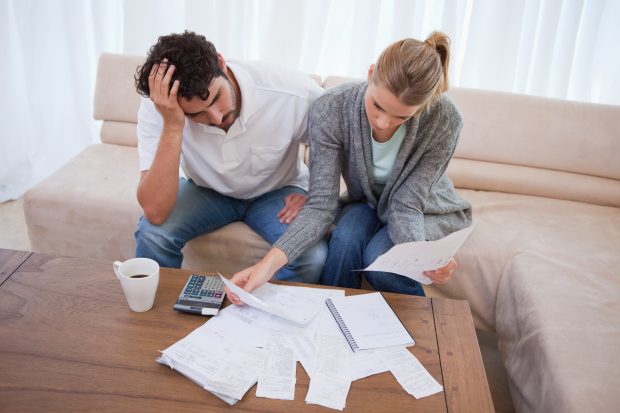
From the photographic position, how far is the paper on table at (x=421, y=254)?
3.37 feet

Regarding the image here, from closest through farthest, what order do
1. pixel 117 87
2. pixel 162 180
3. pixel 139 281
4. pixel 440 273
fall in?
pixel 139 281 → pixel 440 273 → pixel 162 180 → pixel 117 87

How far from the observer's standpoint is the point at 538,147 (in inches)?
70.7

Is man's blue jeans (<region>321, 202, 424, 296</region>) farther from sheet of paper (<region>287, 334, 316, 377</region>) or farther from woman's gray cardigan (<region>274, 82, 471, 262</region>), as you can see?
sheet of paper (<region>287, 334, 316, 377</region>)

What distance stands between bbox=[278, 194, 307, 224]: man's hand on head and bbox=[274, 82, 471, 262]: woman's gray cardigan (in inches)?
4.6

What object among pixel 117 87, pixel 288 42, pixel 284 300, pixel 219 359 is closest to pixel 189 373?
pixel 219 359

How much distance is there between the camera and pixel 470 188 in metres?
1.86

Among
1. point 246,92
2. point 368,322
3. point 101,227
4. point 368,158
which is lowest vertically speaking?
point 101,227

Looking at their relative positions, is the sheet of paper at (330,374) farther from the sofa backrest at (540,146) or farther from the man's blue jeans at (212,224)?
the sofa backrest at (540,146)

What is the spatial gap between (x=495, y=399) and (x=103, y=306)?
107 cm

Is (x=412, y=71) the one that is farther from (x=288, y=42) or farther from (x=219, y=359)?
(x=288, y=42)

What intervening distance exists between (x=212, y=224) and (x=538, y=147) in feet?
3.85

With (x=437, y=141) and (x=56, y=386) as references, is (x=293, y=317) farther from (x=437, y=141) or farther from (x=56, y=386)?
(x=437, y=141)

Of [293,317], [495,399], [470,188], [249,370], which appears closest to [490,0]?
[470,188]

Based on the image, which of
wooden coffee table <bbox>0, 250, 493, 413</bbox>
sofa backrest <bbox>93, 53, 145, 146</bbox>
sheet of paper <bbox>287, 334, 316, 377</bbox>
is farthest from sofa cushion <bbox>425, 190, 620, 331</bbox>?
sofa backrest <bbox>93, 53, 145, 146</bbox>
